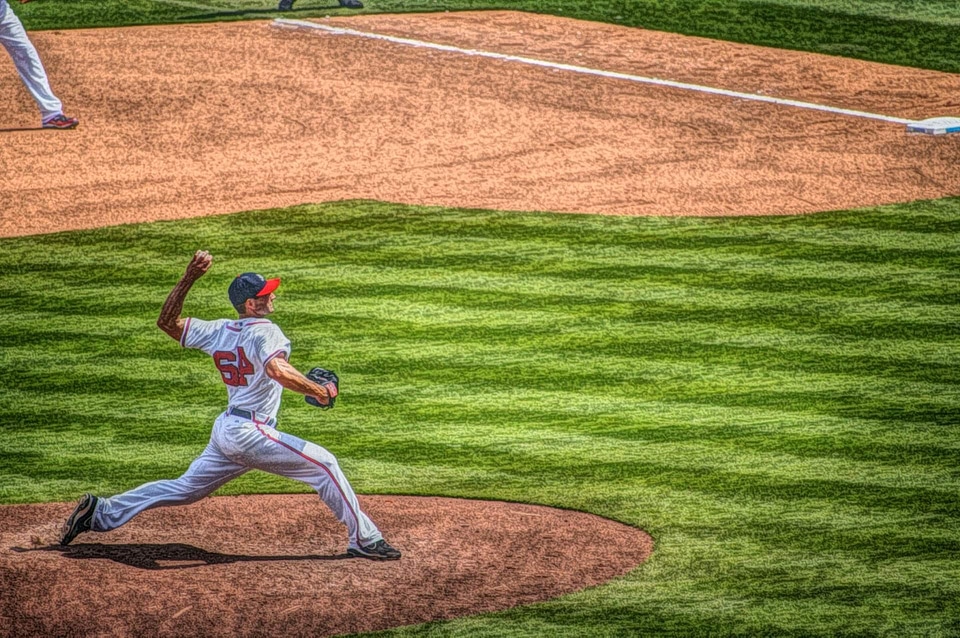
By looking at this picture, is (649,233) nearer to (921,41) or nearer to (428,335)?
(428,335)

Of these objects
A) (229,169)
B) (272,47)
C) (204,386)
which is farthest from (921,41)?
(204,386)

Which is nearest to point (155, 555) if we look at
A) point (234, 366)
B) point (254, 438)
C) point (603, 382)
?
point (254, 438)

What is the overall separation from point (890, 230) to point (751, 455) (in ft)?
15.0

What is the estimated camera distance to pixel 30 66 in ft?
47.0

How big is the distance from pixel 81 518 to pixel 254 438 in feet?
3.10

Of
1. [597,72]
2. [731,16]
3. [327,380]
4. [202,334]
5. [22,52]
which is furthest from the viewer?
[731,16]

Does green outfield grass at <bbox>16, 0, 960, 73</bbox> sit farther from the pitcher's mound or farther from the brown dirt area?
the pitcher's mound

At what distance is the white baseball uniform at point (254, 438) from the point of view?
22.9 ft

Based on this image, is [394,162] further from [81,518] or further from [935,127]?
[81,518]

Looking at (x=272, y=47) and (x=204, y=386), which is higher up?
(x=272, y=47)

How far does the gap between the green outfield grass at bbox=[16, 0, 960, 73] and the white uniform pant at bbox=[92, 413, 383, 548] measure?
1250 centimetres

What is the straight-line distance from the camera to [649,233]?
1269 centimetres

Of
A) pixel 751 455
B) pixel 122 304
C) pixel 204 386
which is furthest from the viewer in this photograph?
pixel 122 304

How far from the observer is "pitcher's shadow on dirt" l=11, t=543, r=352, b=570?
712 cm
